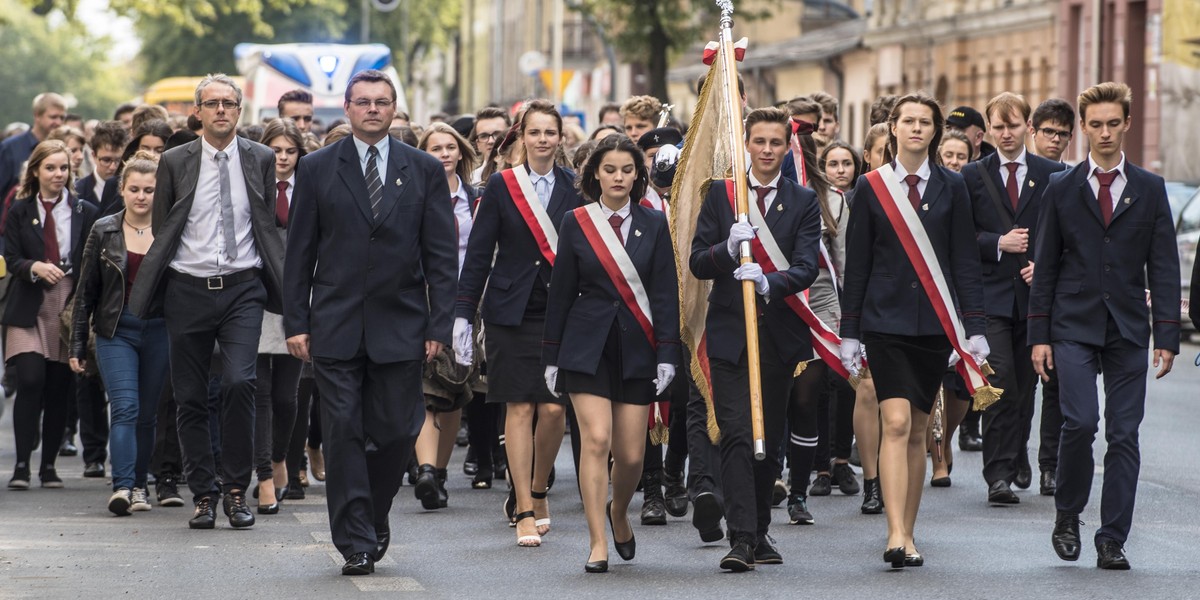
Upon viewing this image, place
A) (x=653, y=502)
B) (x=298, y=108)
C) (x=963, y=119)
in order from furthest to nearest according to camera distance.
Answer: (x=298, y=108) < (x=963, y=119) < (x=653, y=502)

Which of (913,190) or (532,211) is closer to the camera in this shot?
(913,190)

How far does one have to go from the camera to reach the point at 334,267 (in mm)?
9094

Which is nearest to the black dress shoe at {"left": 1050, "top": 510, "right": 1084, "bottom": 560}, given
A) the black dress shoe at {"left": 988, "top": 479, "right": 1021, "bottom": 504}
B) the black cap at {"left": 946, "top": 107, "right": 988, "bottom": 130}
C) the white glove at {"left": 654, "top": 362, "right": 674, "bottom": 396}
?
the white glove at {"left": 654, "top": 362, "right": 674, "bottom": 396}

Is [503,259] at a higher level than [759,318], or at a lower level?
higher

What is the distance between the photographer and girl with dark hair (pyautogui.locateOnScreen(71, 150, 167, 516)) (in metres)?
11.1

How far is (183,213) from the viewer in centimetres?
1045

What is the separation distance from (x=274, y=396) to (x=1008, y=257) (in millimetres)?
3882

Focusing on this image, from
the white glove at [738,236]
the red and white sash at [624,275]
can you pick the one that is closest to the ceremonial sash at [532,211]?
the red and white sash at [624,275]

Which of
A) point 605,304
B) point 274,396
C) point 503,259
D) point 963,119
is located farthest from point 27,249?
point 963,119

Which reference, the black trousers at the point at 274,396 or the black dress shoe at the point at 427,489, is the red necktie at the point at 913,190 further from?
the black trousers at the point at 274,396

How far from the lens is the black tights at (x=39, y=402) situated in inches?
488

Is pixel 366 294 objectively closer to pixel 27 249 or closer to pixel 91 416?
pixel 27 249

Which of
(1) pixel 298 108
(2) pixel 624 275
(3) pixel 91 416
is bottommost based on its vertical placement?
(3) pixel 91 416

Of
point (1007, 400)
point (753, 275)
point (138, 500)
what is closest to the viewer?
point (753, 275)
